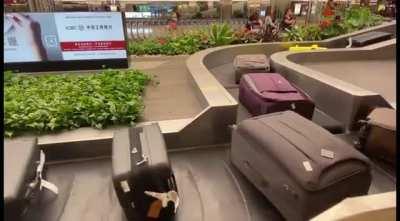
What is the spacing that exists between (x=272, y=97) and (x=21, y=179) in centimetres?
166

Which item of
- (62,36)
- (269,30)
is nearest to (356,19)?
(269,30)

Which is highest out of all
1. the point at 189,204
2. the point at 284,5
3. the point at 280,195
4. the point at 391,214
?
the point at 284,5

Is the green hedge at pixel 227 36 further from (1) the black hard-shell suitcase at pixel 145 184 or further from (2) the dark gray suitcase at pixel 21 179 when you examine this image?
(1) the black hard-shell suitcase at pixel 145 184

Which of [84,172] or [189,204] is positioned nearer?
[189,204]

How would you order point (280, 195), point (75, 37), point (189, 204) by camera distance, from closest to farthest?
point (280, 195)
point (189, 204)
point (75, 37)

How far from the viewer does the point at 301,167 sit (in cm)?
136

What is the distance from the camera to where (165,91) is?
3002 millimetres

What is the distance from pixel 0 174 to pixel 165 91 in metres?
2.16

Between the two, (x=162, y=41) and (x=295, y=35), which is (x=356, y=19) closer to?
(x=295, y=35)

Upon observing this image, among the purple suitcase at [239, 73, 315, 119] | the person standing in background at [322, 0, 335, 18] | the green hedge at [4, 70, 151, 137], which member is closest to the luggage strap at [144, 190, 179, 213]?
the green hedge at [4, 70, 151, 137]

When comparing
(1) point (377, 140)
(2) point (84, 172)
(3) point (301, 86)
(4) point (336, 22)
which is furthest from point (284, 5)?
(2) point (84, 172)

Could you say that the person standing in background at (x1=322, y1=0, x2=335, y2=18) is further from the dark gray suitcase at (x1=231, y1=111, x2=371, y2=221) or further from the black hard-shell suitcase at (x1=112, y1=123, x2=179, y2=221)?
the black hard-shell suitcase at (x1=112, y1=123, x2=179, y2=221)

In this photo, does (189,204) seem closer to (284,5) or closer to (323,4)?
(284,5)

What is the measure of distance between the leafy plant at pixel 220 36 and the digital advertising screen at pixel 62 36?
6.19ft
